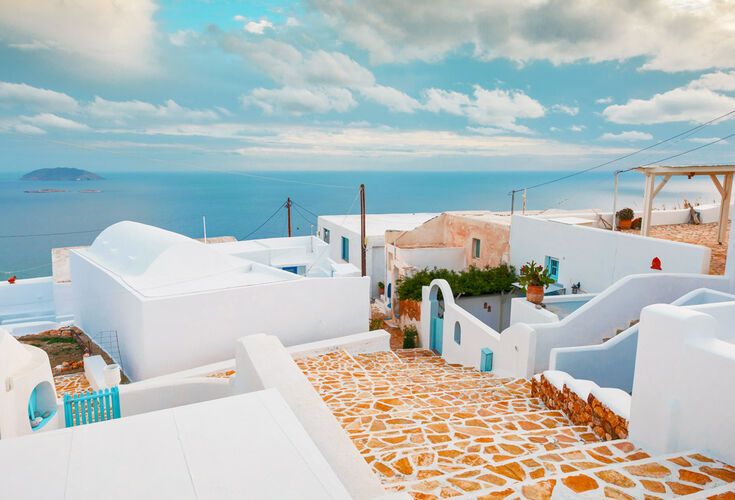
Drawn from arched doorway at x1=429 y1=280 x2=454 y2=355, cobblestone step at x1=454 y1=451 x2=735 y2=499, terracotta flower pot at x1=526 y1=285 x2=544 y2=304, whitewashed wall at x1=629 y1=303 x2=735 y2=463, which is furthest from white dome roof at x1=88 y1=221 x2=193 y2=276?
whitewashed wall at x1=629 y1=303 x2=735 y2=463

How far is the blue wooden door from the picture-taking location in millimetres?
16802

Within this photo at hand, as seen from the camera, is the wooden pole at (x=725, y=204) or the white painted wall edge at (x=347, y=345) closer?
the white painted wall edge at (x=347, y=345)

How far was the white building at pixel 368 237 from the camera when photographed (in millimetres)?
26234

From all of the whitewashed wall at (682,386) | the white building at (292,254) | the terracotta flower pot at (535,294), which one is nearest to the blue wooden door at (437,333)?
the terracotta flower pot at (535,294)

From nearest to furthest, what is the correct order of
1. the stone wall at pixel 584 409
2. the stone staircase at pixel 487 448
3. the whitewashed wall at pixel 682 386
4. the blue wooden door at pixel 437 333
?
the stone staircase at pixel 487 448 → the whitewashed wall at pixel 682 386 → the stone wall at pixel 584 409 → the blue wooden door at pixel 437 333

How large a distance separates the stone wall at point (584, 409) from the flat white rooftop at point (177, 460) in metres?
4.26

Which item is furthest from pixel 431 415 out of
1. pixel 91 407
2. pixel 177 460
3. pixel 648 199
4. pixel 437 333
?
pixel 648 199

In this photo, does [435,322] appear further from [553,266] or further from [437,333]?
[553,266]

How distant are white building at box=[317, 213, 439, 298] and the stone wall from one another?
1717cm

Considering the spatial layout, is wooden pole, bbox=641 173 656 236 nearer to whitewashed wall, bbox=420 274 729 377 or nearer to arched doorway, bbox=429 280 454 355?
whitewashed wall, bbox=420 274 729 377

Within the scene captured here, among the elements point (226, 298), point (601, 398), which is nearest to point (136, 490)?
point (601, 398)

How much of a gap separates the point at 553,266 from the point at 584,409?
36.0ft

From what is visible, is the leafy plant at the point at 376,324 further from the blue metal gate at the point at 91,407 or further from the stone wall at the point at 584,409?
the blue metal gate at the point at 91,407

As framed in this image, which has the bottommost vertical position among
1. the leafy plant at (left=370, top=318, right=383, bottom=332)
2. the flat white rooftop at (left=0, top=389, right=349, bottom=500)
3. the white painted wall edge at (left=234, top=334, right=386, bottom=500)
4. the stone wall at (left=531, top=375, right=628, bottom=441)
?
the leafy plant at (left=370, top=318, right=383, bottom=332)
